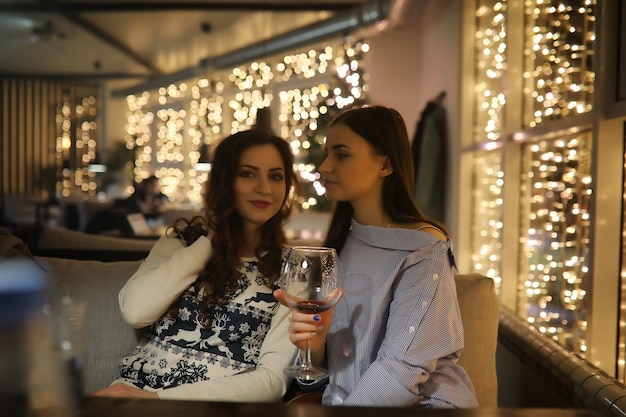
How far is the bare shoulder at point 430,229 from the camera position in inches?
66.2

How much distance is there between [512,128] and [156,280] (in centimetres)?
188

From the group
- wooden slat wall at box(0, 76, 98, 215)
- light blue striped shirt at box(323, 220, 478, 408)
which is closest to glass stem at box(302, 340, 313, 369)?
light blue striped shirt at box(323, 220, 478, 408)

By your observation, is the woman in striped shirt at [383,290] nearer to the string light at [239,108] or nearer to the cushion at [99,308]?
the cushion at [99,308]

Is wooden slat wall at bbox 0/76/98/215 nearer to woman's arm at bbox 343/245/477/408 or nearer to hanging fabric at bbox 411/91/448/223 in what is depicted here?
hanging fabric at bbox 411/91/448/223

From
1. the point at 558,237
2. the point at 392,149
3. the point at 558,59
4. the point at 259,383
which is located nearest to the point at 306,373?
the point at 259,383

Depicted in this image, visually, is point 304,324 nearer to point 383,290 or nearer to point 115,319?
point 383,290

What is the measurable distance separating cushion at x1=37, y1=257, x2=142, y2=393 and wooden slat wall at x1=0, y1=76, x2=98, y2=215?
1138 centimetres

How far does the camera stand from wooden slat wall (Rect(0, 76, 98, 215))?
41.9 feet

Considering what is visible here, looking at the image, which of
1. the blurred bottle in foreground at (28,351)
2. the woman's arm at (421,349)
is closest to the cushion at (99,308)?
the woman's arm at (421,349)

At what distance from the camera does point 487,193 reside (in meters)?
3.78

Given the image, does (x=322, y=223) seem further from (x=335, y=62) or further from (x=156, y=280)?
(x=156, y=280)

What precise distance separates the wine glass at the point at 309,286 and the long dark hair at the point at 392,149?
49 cm

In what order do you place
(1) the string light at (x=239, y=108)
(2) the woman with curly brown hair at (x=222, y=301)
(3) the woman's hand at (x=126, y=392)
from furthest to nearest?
1. (1) the string light at (x=239, y=108)
2. (2) the woman with curly brown hair at (x=222, y=301)
3. (3) the woman's hand at (x=126, y=392)

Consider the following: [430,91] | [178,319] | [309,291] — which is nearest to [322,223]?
[430,91]
